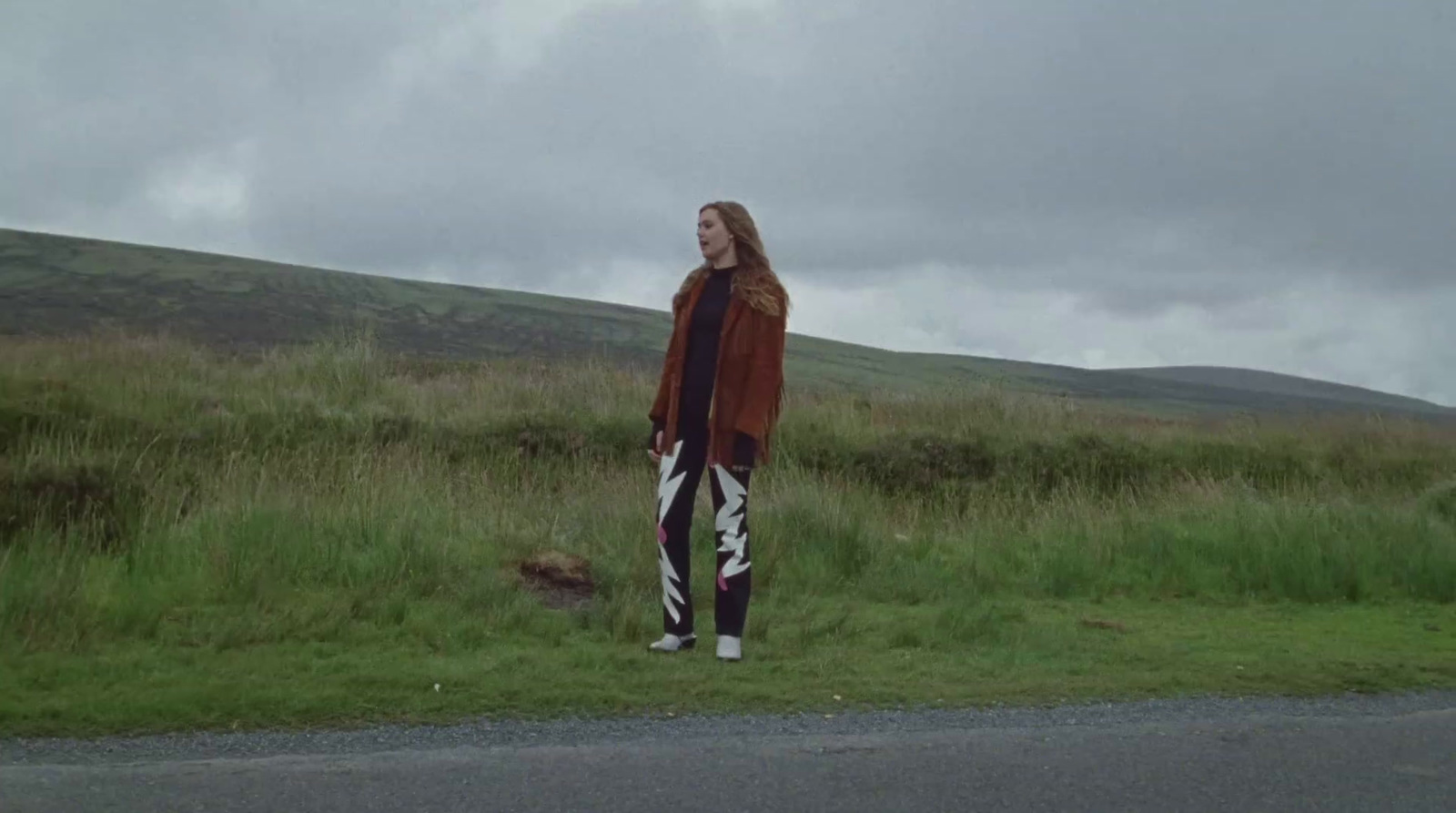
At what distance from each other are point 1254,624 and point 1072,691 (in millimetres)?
2986

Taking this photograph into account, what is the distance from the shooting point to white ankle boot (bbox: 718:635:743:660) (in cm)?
687

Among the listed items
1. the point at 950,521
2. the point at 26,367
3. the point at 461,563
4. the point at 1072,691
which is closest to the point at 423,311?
the point at 26,367

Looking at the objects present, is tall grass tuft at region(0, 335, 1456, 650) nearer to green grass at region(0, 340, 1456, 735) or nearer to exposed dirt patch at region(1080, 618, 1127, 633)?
green grass at region(0, 340, 1456, 735)

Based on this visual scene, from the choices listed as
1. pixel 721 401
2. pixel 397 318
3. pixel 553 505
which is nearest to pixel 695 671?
pixel 721 401

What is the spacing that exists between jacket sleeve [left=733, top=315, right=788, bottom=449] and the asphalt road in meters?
1.57

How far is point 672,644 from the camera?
23.4ft

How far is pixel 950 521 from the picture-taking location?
12.9 meters

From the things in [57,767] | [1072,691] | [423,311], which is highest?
[423,311]

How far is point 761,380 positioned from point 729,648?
54.8 inches

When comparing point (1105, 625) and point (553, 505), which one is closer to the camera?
point (1105, 625)

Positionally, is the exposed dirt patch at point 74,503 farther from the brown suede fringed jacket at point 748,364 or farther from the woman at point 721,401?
the brown suede fringed jacket at point 748,364

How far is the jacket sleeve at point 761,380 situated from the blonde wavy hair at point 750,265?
0.10 metres

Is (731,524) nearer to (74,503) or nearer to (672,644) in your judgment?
(672,644)

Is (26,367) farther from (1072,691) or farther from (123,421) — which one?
(1072,691)
